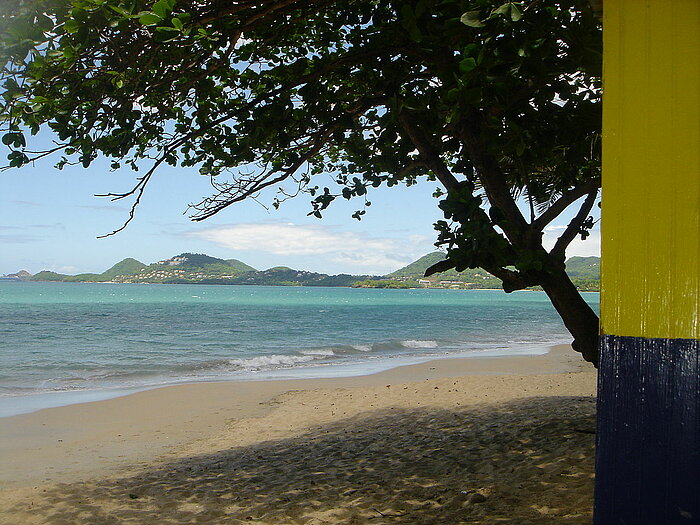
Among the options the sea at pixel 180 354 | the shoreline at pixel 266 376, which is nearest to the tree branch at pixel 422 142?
the shoreline at pixel 266 376

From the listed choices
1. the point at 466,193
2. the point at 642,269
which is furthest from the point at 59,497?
the point at 642,269

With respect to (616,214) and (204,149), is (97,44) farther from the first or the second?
(616,214)

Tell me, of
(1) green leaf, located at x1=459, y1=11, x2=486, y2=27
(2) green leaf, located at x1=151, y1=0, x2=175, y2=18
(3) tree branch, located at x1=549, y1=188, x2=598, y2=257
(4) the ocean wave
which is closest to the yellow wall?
(1) green leaf, located at x1=459, y1=11, x2=486, y2=27

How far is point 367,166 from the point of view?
281 inches

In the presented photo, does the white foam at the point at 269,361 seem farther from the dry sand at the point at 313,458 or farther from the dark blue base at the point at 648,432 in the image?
the dark blue base at the point at 648,432

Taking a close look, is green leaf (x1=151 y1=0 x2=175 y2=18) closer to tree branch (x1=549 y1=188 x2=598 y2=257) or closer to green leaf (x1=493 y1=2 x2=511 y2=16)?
green leaf (x1=493 y1=2 x2=511 y2=16)

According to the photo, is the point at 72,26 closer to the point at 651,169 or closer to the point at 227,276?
the point at 651,169

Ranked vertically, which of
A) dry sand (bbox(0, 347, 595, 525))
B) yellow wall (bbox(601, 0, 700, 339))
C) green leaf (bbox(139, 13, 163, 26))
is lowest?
dry sand (bbox(0, 347, 595, 525))

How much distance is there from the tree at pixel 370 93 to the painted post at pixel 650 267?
86cm

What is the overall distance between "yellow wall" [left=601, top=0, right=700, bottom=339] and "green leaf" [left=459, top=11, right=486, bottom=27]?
0.80m

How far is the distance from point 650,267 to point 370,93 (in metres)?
5.09

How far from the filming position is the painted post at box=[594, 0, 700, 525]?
2.07m

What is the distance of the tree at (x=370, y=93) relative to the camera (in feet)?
11.8

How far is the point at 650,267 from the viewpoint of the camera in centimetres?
210
